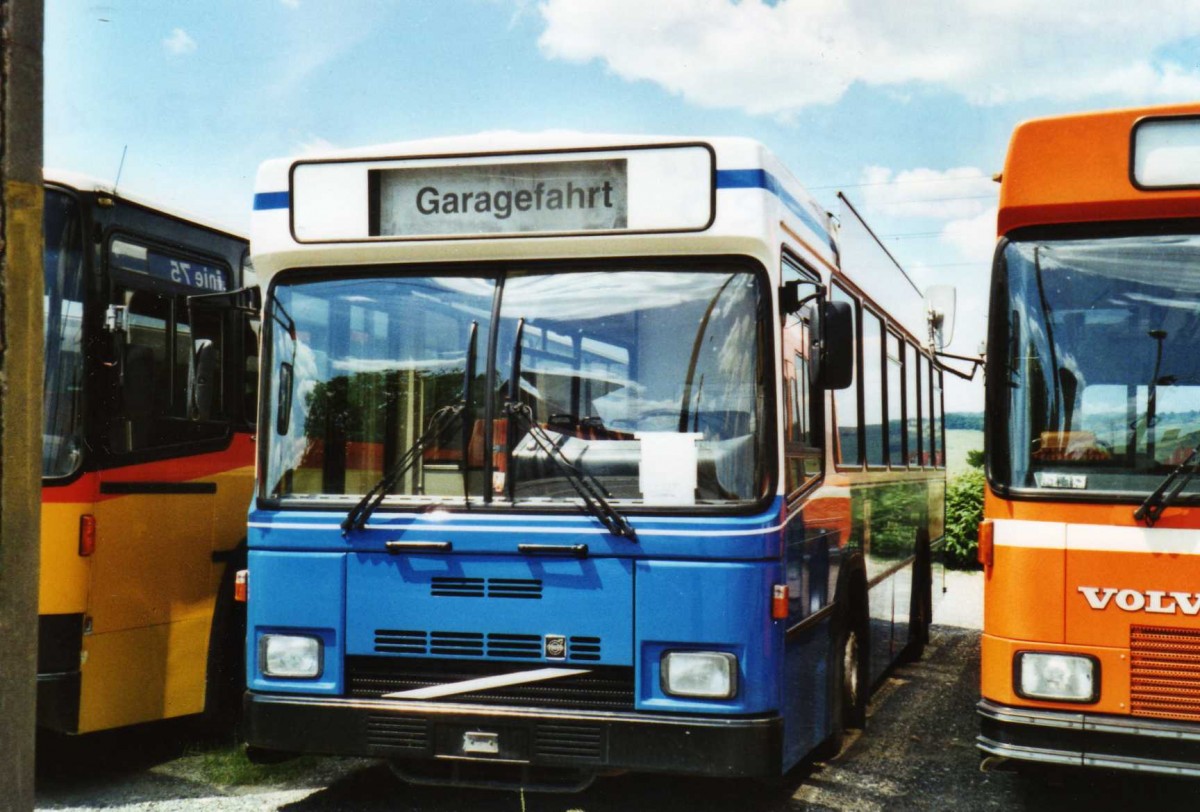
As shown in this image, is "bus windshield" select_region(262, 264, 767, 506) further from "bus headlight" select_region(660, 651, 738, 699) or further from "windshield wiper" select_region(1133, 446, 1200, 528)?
"windshield wiper" select_region(1133, 446, 1200, 528)

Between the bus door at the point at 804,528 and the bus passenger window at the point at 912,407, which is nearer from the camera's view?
the bus door at the point at 804,528

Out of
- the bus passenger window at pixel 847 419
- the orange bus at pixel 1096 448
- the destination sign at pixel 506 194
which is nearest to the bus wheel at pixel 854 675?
the bus passenger window at pixel 847 419

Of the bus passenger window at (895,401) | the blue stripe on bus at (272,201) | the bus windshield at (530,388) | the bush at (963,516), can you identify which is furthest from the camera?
the bush at (963,516)

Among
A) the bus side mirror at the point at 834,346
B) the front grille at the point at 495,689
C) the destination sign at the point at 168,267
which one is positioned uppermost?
the destination sign at the point at 168,267

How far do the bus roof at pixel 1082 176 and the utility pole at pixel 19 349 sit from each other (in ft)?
12.9

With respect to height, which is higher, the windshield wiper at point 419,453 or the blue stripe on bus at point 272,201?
the blue stripe on bus at point 272,201

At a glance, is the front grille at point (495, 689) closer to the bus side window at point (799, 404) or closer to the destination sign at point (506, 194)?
the bus side window at point (799, 404)

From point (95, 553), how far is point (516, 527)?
2.42 meters

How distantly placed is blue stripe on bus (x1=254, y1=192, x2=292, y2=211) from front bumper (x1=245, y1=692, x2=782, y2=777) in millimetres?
2215

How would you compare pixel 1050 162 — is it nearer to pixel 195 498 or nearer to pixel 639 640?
pixel 639 640

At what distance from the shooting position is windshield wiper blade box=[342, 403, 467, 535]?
5.63 metres

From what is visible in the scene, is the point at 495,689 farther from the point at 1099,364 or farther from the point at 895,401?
the point at 895,401

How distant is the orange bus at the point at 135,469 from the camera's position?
21.1 feet

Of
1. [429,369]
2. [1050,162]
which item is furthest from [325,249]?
[1050,162]
